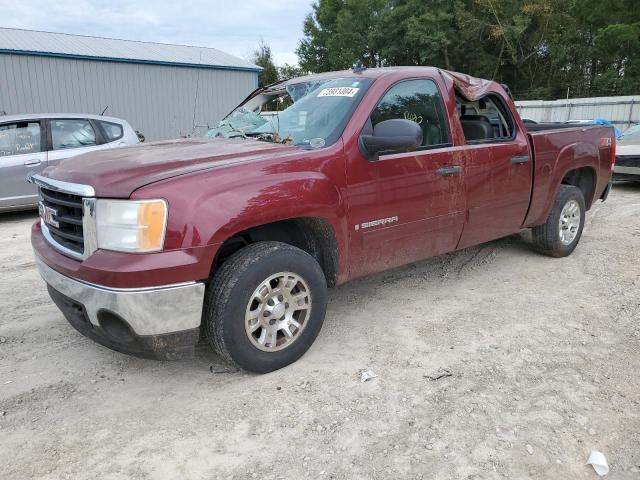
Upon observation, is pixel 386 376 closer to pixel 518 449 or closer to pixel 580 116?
pixel 518 449

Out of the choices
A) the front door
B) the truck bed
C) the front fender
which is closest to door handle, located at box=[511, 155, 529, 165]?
the truck bed

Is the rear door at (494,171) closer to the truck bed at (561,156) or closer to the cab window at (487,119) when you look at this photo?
the cab window at (487,119)

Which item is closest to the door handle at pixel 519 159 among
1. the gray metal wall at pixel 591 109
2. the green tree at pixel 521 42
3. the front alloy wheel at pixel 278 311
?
the front alloy wheel at pixel 278 311

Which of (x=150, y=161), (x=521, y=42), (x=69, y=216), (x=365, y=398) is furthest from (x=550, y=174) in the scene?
(x=521, y=42)

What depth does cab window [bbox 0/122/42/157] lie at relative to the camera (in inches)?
310

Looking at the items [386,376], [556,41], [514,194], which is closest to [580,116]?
[556,41]

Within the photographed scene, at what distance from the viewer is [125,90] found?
17156mm

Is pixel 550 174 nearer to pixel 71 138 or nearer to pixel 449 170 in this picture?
pixel 449 170

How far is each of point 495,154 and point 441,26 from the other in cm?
3451

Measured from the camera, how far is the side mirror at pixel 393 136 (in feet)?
11.1

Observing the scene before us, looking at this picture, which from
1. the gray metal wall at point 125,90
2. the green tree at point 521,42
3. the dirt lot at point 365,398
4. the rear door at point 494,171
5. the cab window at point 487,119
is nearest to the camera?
the dirt lot at point 365,398

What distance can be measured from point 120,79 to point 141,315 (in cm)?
1622

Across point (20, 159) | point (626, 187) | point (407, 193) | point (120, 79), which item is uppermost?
point (120, 79)

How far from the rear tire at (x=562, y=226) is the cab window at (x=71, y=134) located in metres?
6.90
